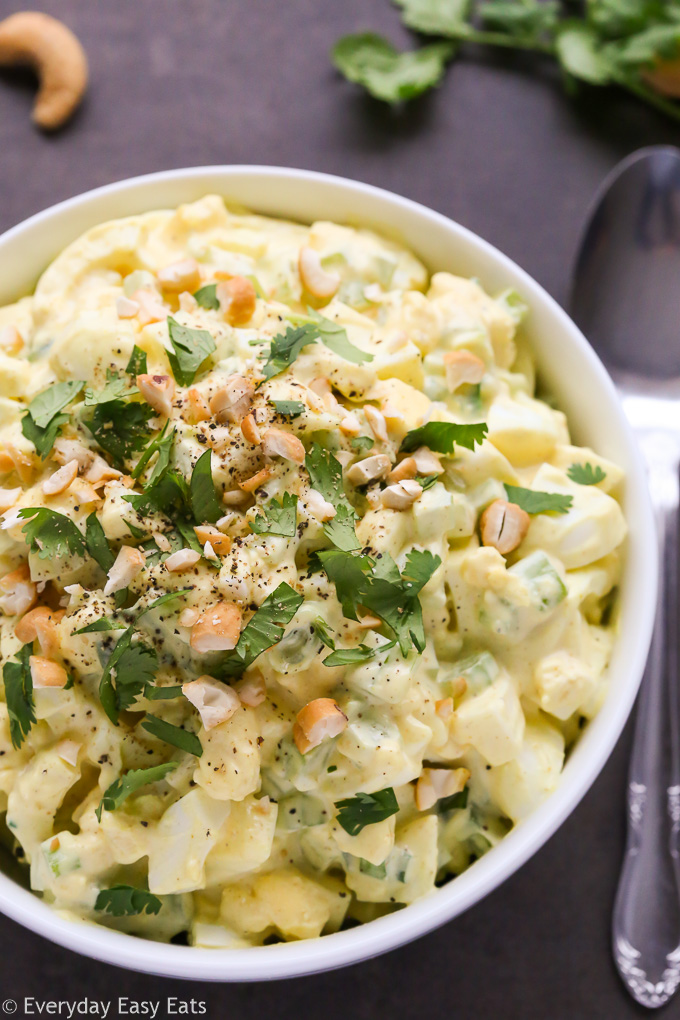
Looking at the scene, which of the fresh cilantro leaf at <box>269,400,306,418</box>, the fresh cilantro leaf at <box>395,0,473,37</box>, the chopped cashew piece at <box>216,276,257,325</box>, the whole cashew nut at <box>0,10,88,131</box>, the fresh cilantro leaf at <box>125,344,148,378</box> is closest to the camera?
the fresh cilantro leaf at <box>269,400,306,418</box>

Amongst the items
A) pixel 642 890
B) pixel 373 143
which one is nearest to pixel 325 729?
pixel 642 890

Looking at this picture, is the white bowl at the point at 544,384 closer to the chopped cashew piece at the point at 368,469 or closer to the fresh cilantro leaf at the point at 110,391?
the fresh cilantro leaf at the point at 110,391

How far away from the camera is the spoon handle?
10.4ft

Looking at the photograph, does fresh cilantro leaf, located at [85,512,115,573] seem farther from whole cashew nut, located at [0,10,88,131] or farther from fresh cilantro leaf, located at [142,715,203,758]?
whole cashew nut, located at [0,10,88,131]

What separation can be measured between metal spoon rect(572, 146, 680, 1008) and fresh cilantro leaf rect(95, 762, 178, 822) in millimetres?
1804

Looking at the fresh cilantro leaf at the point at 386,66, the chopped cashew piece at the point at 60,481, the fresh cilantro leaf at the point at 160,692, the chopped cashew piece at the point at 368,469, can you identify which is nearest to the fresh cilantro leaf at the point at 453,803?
the fresh cilantro leaf at the point at 160,692

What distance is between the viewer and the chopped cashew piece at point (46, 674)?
7.73 ft

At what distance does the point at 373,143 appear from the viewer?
396 centimetres

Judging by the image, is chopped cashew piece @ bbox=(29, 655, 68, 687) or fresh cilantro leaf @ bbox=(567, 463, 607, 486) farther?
fresh cilantro leaf @ bbox=(567, 463, 607, 486)

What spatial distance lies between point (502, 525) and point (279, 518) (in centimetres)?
65

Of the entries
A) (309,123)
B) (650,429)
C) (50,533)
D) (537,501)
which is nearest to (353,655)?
(537,501)

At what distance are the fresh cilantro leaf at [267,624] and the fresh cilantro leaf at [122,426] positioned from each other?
60cm

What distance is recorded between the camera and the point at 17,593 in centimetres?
248

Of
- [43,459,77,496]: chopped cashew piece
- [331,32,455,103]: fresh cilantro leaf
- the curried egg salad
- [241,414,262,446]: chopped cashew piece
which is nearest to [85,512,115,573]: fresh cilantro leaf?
the curried egg salad
